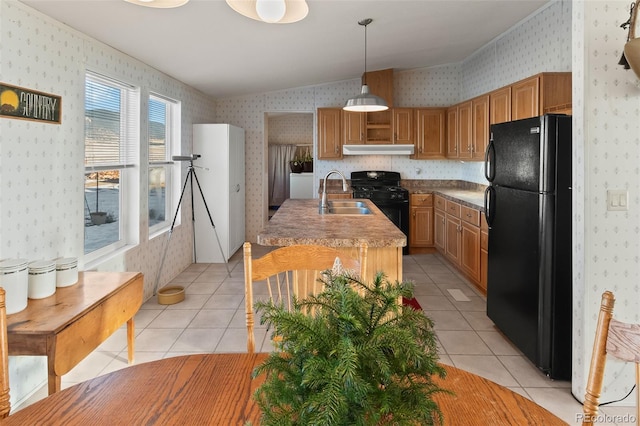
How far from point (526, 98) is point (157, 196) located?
13.1 ft

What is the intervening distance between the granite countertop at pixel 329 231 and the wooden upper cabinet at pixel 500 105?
195 centimetres

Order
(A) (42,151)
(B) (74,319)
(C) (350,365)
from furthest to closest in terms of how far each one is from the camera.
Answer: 1. (A) (42,151)
2. (B) (74,319)
3. (C) (350,365)

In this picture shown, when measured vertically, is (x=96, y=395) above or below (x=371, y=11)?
below

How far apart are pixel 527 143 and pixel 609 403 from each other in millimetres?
1606

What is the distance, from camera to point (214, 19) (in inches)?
123

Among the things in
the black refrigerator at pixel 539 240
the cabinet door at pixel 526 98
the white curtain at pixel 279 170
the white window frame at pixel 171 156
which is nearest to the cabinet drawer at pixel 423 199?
the cabinet door at pixel 526 98

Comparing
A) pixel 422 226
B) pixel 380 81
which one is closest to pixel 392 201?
pixel 422 226

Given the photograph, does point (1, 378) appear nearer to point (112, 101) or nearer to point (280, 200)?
point (112, 101)

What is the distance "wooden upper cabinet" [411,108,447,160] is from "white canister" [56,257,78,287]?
5141mm

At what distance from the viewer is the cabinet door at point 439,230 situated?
5.80m

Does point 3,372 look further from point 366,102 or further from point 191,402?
point 366,102

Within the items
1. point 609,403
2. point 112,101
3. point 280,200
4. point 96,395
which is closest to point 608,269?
point 609,403

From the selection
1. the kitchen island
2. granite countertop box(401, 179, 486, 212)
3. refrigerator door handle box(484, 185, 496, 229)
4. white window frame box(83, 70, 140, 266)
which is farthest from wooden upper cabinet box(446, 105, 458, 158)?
white window frame box(83, 70, 140, 266)

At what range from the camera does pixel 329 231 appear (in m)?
2.68
